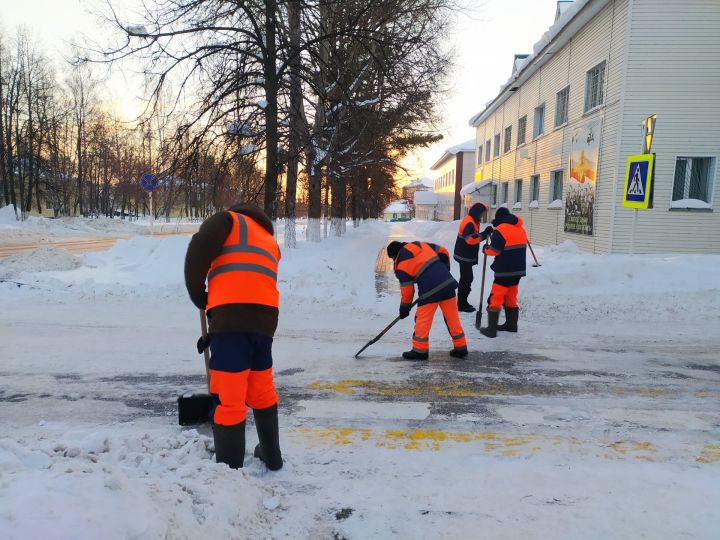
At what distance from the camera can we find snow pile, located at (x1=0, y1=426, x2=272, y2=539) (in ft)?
5.68

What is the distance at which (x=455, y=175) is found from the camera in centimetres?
4684

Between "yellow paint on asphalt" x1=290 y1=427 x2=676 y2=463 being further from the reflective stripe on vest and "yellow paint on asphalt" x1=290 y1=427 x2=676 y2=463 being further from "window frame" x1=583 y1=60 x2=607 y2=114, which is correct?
"window frame" x1=583 y1=60 x2=607 y2=114

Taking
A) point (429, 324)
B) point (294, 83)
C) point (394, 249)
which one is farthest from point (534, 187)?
point (429, 324)

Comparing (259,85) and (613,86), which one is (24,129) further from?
(613,86)

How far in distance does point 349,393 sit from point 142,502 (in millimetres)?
2363

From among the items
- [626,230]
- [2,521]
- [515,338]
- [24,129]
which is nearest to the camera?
[2,521]

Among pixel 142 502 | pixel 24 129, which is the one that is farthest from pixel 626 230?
pixel 24 129

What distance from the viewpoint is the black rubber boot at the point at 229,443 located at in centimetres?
275

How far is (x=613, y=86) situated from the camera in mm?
13273

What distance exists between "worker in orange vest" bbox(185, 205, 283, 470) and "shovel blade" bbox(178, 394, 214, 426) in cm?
76

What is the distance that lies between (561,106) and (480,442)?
1755cm

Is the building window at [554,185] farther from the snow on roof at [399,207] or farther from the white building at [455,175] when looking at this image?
the snow on roof at [399,207]

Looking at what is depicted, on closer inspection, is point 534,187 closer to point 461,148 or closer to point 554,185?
point 554,185

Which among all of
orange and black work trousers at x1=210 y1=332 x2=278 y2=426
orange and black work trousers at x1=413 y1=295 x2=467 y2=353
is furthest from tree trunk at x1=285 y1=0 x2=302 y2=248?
orange and black work trousers at x1=210 y1=332 x2=278 y2=426
